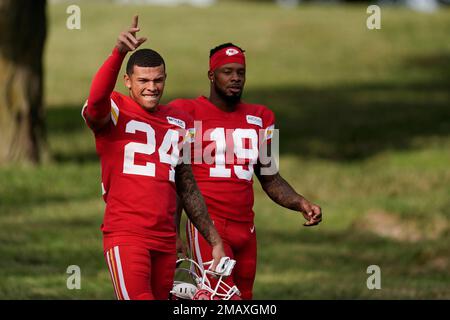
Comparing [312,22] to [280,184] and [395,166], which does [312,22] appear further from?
[280,184]

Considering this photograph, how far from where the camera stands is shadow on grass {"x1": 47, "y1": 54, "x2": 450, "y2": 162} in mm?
27750

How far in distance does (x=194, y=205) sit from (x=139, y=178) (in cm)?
60

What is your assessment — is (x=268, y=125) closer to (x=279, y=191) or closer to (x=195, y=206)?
(x=279, y=191)

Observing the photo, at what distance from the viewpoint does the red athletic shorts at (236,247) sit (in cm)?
898

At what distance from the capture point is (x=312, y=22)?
142 feet

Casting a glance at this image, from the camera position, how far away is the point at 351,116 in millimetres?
31266

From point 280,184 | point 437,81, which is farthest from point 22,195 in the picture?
point 437,81

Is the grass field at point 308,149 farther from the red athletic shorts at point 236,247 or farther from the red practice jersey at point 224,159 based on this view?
the red practice jersey at point 224,159
